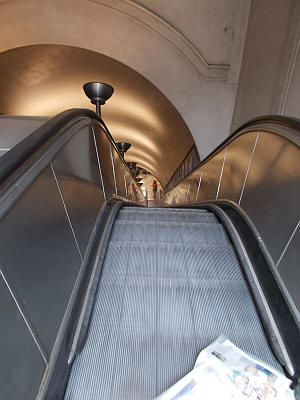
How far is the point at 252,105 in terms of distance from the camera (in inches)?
255

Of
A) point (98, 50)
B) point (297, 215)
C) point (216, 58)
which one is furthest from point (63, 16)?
point (297, 215)

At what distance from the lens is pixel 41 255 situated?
1337 millimetres

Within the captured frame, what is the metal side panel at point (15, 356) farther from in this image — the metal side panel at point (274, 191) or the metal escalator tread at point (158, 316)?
the metal side panel at point (274, 191)

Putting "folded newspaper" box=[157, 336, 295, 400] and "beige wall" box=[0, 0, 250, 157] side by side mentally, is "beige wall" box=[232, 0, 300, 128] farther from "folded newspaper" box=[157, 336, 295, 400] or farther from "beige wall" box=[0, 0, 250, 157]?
"folded newspaper" box=[157, 336, 295, 400]

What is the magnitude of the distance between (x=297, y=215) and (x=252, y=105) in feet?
17.9

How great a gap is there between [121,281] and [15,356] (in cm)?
98

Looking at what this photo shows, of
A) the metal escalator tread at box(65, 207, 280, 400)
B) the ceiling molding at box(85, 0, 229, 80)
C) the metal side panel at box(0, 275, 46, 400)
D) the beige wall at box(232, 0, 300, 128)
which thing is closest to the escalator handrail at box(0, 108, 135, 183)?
the metal side panel at box(0, 275, 46, 400)

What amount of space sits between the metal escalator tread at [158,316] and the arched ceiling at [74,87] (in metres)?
7.71

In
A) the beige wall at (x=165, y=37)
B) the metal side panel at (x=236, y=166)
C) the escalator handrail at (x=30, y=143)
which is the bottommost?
the metal side panel at (x=236, y=166)

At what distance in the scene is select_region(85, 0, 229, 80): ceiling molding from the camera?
7125 mm

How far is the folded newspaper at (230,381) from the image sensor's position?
1.21 meters

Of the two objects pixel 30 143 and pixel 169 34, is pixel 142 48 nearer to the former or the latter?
pixel 169 34

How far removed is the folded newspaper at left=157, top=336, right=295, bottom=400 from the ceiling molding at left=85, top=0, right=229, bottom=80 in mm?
7734

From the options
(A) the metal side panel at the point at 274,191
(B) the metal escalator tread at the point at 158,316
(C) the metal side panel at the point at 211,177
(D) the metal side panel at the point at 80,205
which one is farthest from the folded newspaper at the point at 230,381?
(C) the metal side panel at the point at 211,177
